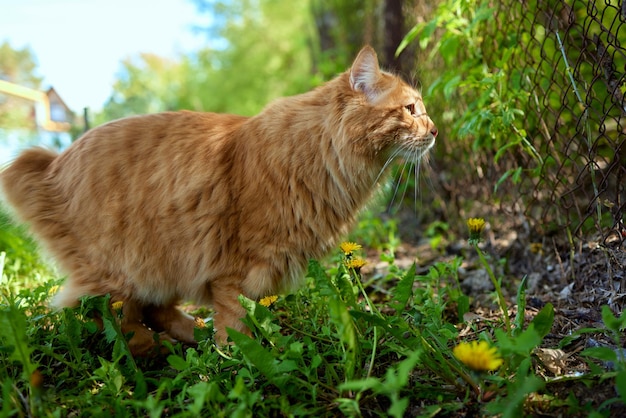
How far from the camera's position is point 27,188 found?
2352mm

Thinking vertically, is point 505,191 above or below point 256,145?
below

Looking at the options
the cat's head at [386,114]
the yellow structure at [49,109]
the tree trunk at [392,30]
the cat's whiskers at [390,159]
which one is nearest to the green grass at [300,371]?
the cat's whiskers at [390,159]

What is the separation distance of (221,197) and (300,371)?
2.94ft

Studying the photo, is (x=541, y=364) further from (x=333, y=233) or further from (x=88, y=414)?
(x=88, y=414)

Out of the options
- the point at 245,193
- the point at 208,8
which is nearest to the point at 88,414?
the point at 245,193

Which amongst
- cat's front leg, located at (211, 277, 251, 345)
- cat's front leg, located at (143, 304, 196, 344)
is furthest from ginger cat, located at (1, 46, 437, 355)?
cat's front leg, located at (143, 304, 196, 344)

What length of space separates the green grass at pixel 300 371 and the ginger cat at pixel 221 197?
0.25 metres

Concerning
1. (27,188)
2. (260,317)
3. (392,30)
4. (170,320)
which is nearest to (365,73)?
(260,317)

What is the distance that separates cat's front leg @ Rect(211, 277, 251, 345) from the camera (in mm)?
2148

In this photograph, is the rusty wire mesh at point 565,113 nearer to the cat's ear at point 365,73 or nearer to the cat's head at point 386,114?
the cat's head at point 386,114

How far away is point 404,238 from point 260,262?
2.28 m

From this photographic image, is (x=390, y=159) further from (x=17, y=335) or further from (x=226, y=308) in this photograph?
(x=17, y=335)

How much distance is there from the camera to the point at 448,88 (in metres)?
2.61

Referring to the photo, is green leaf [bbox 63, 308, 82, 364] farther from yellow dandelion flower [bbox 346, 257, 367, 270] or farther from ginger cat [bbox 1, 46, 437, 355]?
yellow dandelion flower [bbox 346, 257, 367, 270]
